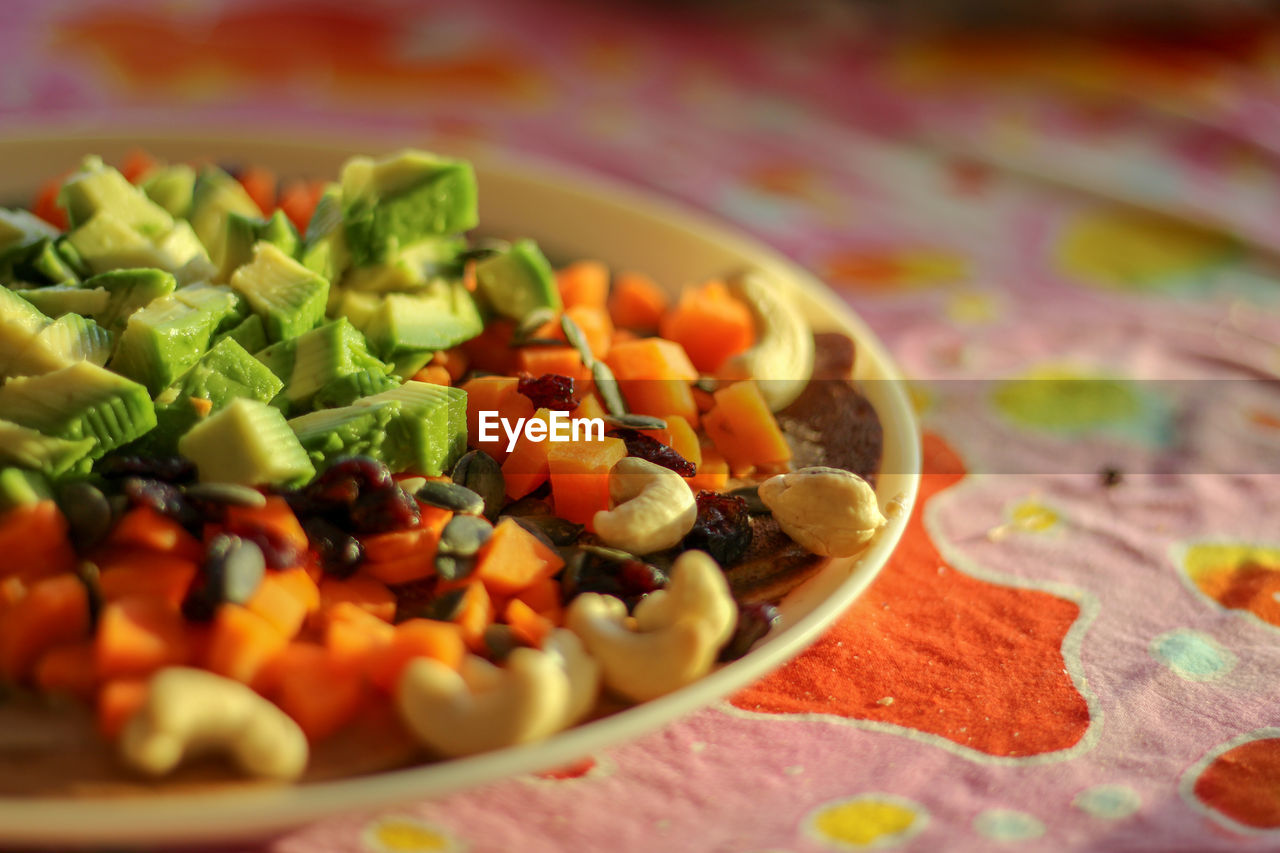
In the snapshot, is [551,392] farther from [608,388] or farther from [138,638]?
[138,638]

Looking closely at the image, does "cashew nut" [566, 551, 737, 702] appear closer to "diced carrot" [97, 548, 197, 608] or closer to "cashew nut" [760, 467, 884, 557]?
"cashew nut" [760, 467, 884, 557]

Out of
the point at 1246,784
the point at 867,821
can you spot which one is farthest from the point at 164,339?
the point at 1246,784

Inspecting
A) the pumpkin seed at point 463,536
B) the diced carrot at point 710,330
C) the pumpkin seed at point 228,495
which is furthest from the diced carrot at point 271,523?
the diced carrot at point 710,330

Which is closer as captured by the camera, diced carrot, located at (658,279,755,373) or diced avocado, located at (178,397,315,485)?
diced avocado, located at (178,397,315,485)

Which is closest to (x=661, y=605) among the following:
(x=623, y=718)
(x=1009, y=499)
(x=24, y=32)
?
(x=623, y=718)

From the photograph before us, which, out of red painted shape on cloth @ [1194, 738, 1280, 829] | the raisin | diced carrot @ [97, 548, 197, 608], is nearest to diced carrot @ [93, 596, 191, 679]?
diced carrot @ [97, 548, 197, 608]

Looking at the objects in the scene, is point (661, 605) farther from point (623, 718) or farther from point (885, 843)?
point (885, 843)
